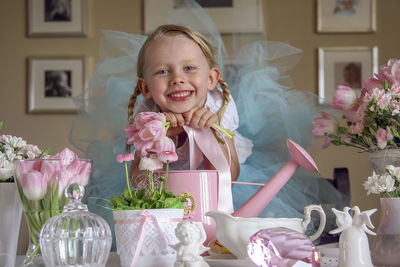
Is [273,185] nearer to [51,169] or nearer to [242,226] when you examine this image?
[242,226]

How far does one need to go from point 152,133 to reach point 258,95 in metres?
0.98

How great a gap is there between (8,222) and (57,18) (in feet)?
8.16

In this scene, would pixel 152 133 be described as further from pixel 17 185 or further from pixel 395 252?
pixel 395 252

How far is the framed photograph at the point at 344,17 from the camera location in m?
3.12

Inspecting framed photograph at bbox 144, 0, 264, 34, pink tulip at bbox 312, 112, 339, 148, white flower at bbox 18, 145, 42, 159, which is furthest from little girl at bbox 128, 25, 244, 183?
framed photograph at bbox 144, 0, 264, 34

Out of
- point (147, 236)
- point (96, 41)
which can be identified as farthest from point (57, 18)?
point (147, 236)

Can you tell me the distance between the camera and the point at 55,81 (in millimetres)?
3217

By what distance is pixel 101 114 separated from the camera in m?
1.91

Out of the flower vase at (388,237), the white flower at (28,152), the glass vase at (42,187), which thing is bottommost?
the flower vase at (388,237)

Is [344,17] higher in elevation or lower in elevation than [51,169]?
higher

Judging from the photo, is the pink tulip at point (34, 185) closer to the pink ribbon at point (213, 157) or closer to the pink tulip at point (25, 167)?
the pink tulip at point (25, 167)

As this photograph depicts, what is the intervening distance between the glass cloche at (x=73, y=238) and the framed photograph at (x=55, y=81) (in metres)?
2.50

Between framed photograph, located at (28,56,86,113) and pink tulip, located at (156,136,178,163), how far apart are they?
7.85 ft

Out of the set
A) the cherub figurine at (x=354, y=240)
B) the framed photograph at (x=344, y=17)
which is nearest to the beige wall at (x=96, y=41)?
the framed photograph at (x=344, y=17)
